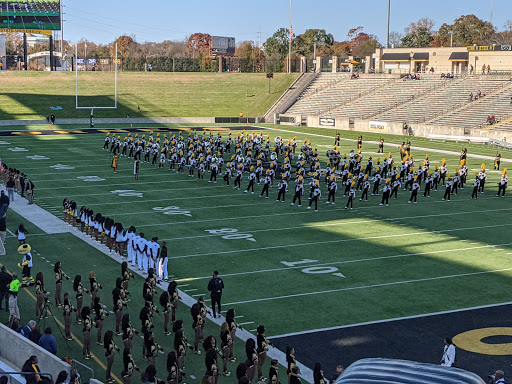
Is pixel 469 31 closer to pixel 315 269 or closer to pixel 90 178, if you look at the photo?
pixel 90 178

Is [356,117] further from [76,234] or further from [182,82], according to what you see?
[76,234]

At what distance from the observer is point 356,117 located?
55406 millimetres

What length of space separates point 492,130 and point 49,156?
27.9 metres

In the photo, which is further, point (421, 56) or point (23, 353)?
point (421, 56)

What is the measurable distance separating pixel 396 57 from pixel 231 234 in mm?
54247

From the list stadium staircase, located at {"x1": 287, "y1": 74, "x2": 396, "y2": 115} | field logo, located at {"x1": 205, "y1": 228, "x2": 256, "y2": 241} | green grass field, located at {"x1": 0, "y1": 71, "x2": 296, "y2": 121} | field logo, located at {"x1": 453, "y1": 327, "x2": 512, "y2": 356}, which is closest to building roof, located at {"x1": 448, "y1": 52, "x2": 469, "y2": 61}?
stadium staircase, located at {"x1": 287, "y1": 74, "x2": 396, "y2": 115}

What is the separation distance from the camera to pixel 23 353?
1057cm

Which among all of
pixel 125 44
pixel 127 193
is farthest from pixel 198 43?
pixel 127 193

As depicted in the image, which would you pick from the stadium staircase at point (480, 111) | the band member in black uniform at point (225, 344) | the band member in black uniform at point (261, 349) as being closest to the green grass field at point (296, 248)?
the band member in black uniform at point (225, 344)

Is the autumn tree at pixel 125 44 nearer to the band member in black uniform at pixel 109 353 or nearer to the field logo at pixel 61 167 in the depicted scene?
the field logo at pixel 61 167

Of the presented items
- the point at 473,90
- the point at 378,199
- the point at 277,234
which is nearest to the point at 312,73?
the point at 473,90

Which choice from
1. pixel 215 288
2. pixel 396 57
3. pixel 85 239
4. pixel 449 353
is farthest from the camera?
pixel 396 57

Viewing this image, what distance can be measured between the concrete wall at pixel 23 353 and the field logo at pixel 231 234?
359 inches

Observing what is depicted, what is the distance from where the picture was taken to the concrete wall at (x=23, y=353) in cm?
991
